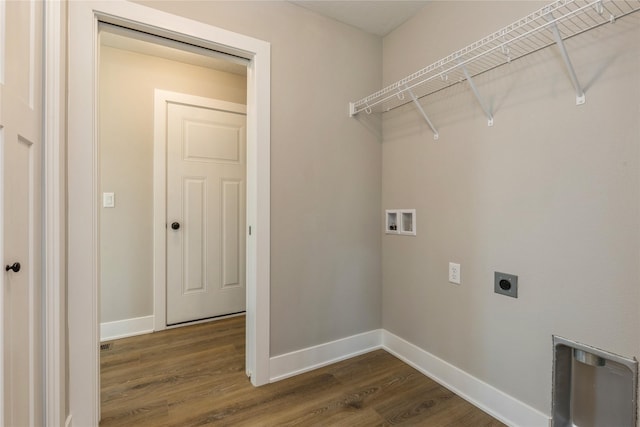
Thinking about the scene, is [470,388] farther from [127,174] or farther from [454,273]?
[127,174]

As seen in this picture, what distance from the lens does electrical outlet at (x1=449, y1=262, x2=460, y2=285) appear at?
1.67 meters

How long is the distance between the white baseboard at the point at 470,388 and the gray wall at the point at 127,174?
2133mm

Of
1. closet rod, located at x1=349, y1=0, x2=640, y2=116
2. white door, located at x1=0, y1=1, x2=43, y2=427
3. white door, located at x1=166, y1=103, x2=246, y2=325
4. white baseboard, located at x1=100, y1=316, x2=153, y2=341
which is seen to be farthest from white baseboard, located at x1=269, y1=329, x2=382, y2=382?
closet rod, located at x1=349, y1=0, x2=640, y2=116

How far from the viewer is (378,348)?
2178 mm

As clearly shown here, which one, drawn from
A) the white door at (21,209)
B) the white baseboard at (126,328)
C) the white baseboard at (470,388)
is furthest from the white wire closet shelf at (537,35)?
the white baseboard at (126,328)

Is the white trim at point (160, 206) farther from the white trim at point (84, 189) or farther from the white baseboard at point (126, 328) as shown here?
the white trim at point (84, 189)

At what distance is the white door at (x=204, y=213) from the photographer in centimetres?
260

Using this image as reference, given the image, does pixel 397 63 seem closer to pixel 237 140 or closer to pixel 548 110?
pixel 548 110

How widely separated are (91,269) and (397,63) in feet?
7.23

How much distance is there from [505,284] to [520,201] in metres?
0.42

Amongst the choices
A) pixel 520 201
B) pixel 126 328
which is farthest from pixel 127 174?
pixel 520 201

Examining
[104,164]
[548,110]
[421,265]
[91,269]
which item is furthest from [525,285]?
[104,164]

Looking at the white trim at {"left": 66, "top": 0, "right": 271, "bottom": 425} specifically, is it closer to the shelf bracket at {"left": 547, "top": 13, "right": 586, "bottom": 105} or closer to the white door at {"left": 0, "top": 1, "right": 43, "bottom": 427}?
the white door at {"left": 0, "top": 1, "right": 43, "bottom": 427}

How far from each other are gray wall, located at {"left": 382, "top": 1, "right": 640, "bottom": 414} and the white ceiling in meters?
0.07
